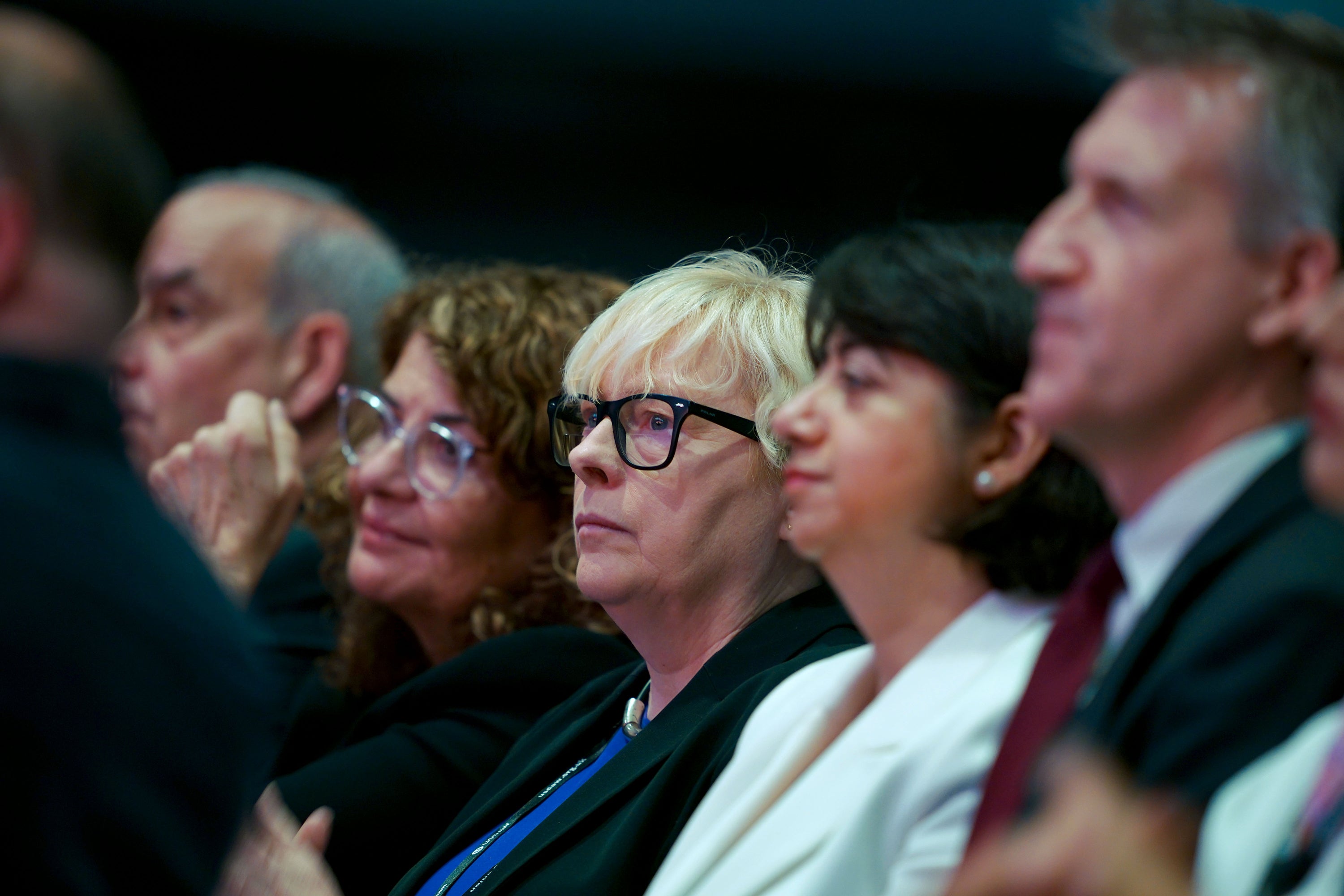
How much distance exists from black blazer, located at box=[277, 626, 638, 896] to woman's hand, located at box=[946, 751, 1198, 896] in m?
1.66

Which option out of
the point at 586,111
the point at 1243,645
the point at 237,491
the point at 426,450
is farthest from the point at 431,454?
the point at 586,111

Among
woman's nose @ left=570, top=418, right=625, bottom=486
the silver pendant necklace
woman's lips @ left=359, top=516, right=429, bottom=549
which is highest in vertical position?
woman's nose @ left=570, top=418, right=625, bottom=486

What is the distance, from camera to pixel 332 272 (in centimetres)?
357

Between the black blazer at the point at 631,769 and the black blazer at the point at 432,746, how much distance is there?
0.18 m

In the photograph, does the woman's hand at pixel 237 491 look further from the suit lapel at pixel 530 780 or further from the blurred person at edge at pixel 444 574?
the suit lapel at pixel 530 780

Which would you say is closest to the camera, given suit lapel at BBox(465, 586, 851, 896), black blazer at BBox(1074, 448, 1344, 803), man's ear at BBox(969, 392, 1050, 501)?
black blazer at BBox(1074, 448, 1344, 803)

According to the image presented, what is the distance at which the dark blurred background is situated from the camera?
195 inches

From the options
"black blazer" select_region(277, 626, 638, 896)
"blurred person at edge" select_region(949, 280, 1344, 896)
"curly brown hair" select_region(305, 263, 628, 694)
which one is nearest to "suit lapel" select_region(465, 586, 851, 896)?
"black blazer" select_region(277, 626, 638, 896)

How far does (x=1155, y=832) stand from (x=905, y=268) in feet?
2.26

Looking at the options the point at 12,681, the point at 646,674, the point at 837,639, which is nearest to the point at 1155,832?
the point at 12,681

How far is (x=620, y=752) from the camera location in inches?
81.0

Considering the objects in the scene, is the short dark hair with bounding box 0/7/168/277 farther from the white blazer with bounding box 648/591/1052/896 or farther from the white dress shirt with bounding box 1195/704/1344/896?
the white dress shirt with bounding box 1195/704/1344/896

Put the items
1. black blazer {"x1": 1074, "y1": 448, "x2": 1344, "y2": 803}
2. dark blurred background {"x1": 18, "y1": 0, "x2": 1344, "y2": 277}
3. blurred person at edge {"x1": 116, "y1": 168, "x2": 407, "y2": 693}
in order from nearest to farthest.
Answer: black blazer {"x1": 1074, "y1": 448, "x2": 1344, "y2": 803}
blurred person at edge {"x1": 116, "y1": 168, "x2": 407, "y2": 693}
dark blurred background {"x1": 18, "y1": 0, "x2": 1344, "y2": 277}

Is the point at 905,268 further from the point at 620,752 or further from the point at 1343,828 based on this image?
the point at 620,752
